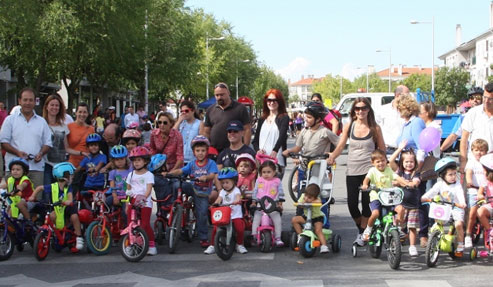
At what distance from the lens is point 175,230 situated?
893 centimetres

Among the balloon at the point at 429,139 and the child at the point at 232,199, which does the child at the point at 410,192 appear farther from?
the child at the point at 232,199

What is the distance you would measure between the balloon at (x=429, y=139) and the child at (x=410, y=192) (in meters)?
0.30

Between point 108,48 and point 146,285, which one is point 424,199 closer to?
point 146,285

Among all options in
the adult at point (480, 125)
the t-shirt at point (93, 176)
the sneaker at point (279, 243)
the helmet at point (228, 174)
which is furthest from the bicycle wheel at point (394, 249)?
the t-shirt at point (93, 176)

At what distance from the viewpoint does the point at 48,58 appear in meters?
27.9

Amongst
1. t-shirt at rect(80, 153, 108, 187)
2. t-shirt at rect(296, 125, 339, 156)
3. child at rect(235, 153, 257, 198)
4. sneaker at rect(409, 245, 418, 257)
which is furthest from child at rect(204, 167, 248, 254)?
sneaker at rect(409, 245, 418, 257)

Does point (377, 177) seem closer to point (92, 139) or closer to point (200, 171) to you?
point (200, 171)

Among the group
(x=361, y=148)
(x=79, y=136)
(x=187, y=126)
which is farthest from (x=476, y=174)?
(x=79, y=136)

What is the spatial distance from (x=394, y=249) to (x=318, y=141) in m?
2.37

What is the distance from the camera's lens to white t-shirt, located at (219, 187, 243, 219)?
876 centimetres

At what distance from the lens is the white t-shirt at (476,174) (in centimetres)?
841

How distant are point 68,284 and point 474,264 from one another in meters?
4.32

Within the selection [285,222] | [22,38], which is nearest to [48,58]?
[22,38]

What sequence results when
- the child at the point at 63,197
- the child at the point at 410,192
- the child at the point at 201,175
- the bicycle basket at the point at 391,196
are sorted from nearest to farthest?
1. the bicycle basket at the point at 391,196
2. the child at the point at 410,192
3. the child at the point at 63,197
4. the child at the point at 201,175
